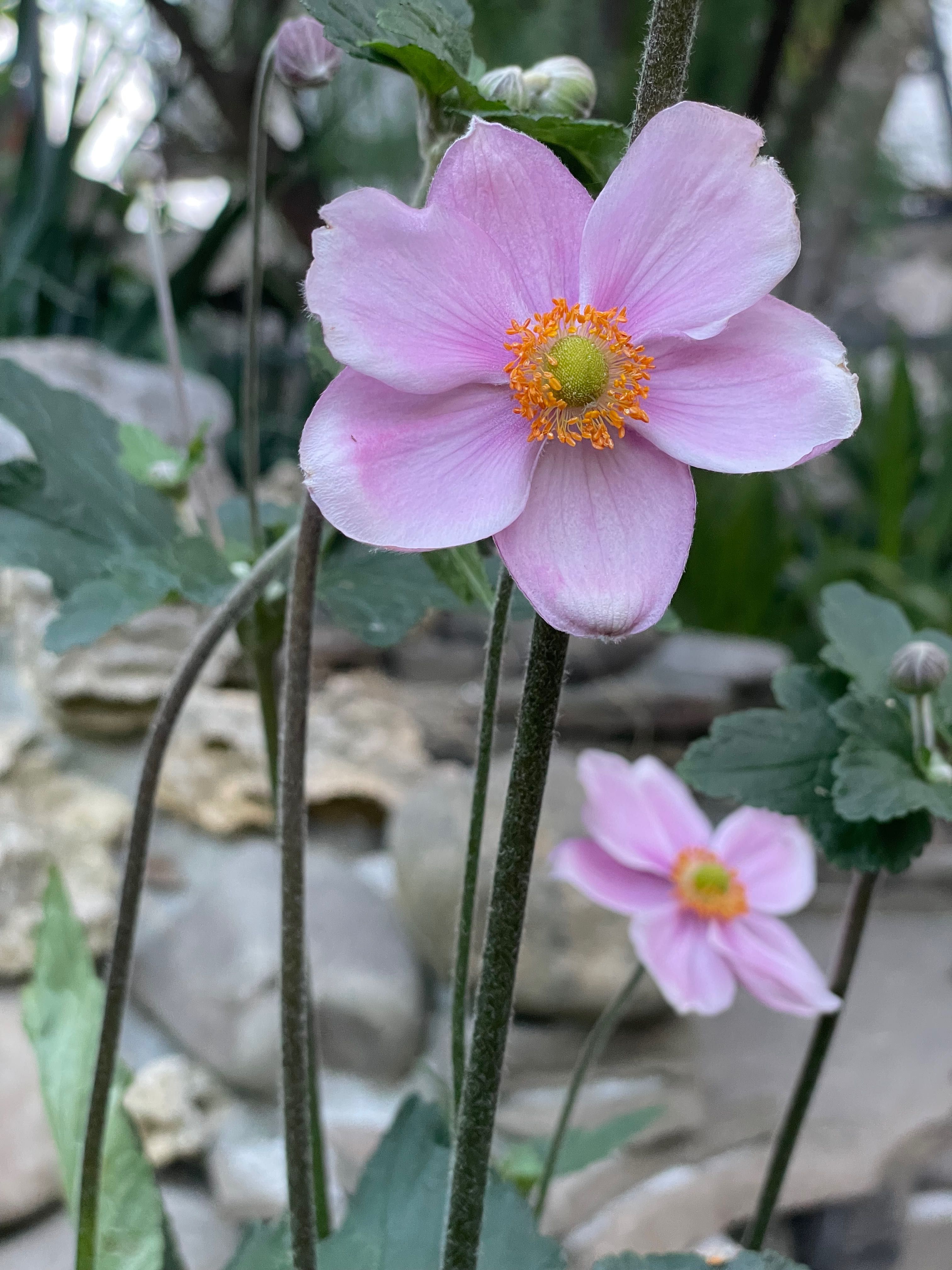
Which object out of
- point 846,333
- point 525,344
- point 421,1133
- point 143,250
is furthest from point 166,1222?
point 846,333

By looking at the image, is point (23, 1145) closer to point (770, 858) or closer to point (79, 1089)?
point (79, 1089)

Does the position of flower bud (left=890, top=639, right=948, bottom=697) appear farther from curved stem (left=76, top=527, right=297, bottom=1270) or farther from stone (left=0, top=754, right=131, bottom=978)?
stone (left=0, top=754, right=131, bottom=978)

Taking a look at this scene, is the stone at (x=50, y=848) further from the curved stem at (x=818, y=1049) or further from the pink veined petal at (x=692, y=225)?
the pink veined petal at (x=692, y=225)

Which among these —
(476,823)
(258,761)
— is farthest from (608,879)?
(258,761)

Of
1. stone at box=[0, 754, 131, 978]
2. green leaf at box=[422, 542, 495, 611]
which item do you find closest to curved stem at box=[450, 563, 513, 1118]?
green leaf at box=[422, 542, 495, 611]

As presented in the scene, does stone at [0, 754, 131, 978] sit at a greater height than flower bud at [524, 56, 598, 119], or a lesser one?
lesser

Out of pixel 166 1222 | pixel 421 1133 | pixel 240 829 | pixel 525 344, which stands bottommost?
pixel 240 829

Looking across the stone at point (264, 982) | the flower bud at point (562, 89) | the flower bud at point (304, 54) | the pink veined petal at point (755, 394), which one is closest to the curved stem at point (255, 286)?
the flower bud at point (304, 54)

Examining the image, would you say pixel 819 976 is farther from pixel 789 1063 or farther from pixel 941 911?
pixel 941 911
